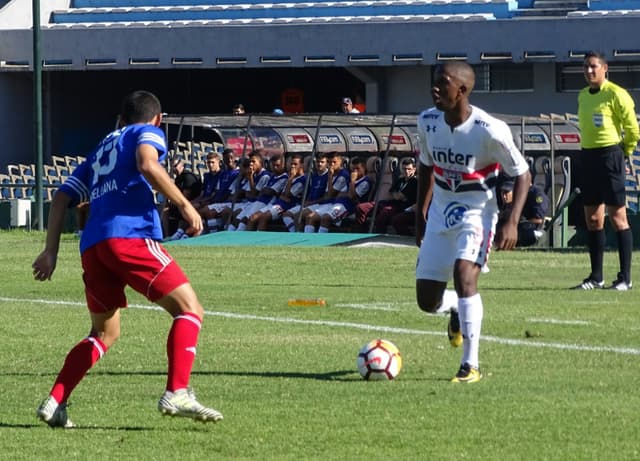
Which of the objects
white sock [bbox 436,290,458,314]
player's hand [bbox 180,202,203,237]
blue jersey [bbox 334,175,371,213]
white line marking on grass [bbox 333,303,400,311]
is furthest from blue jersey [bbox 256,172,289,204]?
player's hand [bbox 180,202,203,237]

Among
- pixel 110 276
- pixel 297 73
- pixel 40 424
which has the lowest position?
pixel 297 73

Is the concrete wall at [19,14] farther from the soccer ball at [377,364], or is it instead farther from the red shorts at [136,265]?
the red shorts at [136,265]

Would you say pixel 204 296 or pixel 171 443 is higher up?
pixel 171 443

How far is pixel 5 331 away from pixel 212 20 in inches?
1216

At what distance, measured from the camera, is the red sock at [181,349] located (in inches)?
280

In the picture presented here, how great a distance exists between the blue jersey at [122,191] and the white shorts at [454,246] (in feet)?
6.86

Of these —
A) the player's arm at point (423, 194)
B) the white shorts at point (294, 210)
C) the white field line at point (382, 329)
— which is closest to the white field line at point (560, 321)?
the white field line at point (382, 329)

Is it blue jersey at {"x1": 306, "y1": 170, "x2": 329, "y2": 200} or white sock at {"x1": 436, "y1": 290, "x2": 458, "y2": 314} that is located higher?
white sock at {"x1": 436, "y1": 290, "x2": 458, "y2": 314}

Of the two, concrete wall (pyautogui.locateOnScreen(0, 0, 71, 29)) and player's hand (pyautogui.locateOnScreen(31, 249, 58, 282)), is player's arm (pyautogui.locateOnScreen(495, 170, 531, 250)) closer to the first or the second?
player's hand (pyautogui.locateOnScreen(31, 249, 58, 282))

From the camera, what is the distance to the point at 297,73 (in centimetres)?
4712

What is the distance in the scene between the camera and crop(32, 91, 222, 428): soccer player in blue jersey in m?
7.16

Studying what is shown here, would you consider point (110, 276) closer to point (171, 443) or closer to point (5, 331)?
point (171, 443)

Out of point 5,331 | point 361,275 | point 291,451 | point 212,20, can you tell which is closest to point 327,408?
point 291,451

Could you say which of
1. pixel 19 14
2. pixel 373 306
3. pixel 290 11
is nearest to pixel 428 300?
pixel 373 306
